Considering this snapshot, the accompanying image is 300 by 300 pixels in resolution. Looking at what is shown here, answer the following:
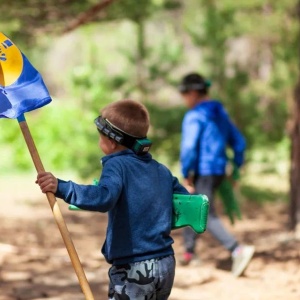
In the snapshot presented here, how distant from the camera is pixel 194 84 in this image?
644 cm

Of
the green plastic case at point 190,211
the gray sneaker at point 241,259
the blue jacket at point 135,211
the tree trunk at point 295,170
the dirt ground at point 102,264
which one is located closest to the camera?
the blue jacket at point 135,211

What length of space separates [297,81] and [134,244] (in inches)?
207

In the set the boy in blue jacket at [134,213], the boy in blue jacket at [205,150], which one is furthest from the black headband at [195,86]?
the boy in blue jacket at [134,213]

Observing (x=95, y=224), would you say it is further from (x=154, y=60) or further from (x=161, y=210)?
(x=161, y=210)

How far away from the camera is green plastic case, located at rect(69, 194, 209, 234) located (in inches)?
141

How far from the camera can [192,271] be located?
20.5ft

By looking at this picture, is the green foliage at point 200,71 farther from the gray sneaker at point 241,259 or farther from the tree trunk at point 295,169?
the gray sneaker at point 241,259

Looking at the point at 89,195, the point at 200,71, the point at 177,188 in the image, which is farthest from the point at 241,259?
the point at 200,71

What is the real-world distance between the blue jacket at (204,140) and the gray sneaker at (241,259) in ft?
2.30

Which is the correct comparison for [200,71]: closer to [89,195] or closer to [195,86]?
[195,86]

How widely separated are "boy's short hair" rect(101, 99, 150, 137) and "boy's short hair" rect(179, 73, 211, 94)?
2.98 meters

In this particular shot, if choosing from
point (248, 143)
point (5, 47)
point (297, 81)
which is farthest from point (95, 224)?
point (5, 47)

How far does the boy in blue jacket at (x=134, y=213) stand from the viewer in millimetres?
3387

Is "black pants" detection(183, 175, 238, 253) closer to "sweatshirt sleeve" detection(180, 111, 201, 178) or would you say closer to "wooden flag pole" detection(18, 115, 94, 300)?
"sweatshirt sleeve" detection(180, 111, 201, 178)
